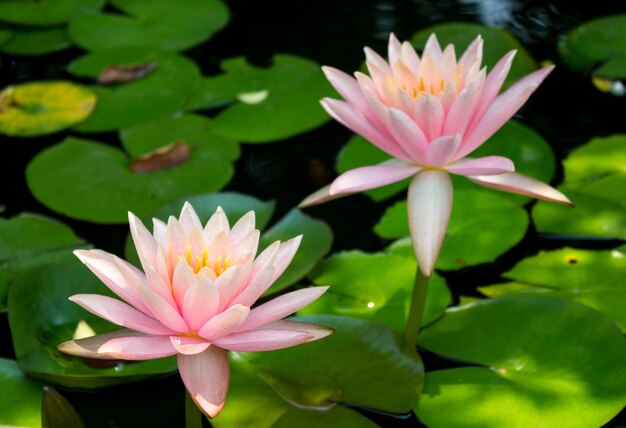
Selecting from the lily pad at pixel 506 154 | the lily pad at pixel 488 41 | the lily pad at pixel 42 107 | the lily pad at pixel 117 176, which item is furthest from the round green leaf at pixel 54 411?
the lily pad at pixel 488 41

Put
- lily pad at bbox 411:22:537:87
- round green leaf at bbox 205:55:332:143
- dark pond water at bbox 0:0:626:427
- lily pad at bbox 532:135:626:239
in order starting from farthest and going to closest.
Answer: lily pad at bbox 411:22:537:87 → round green leaf at bbox 205:55:332:143 → lily pad at bbox 532:135:626:239 → dark pond water at bbox 0:0:626:427

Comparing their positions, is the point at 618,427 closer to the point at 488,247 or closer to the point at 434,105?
the point at 488,247

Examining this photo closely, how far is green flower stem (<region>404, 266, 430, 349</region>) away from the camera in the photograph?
1.74m

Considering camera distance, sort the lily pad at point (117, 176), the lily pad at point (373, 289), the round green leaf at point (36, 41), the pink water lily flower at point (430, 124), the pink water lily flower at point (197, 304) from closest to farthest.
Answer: the pink water lily flower at point (197, 304)
the pink water lily flower at point (430, 124)
the lily pad at point (373, 289)
the lily pad at point (117, 176)
the round green leaf at point (36, 41)

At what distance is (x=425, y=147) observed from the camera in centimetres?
163

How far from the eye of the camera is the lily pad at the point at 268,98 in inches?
108

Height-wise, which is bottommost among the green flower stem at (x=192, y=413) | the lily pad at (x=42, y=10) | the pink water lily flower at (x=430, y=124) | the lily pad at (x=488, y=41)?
the lily pad at (x=488, y=41)

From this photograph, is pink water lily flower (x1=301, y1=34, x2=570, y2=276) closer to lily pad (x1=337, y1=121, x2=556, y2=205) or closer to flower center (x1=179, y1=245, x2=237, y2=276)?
flower center (x1=179, y1=245, x2=237, y2=276)

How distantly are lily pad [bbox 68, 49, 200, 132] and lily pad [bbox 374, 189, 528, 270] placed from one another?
991mm

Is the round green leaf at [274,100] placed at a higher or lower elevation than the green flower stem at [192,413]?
lower

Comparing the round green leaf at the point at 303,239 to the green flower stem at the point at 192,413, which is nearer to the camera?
the green flower stem at the point at 192,413

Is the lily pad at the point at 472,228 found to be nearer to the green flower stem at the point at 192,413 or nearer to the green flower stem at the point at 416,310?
the green flower stem at the point at 416,310

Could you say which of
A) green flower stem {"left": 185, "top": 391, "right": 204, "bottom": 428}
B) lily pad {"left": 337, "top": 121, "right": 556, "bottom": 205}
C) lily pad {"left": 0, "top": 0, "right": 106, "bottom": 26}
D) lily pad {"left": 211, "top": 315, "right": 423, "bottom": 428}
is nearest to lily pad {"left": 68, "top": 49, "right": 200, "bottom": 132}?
lily pad {"left": 0, "top": 0, "right": 106, "bottom": 26}

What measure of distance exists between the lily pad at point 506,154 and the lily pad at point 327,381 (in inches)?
29.5
